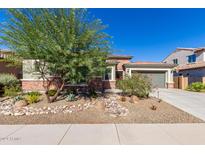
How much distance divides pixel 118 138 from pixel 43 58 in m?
5.56

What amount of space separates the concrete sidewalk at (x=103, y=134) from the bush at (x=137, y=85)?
440 centimetres

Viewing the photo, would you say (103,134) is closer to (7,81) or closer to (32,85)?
(7,81)

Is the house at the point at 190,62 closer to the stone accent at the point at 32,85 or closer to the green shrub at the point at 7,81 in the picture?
the stone accent at the point at 32,85

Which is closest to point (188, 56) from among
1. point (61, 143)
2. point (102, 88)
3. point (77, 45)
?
point (102, 88)

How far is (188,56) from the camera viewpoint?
987 inches

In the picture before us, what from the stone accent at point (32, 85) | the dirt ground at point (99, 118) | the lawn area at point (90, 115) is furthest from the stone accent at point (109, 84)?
the dirt ground at point (99, 118)

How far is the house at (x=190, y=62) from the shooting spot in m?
19.7

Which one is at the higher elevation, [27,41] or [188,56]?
[188,56]

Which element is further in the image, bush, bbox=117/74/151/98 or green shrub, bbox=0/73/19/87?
green shrub, bbox=0/73/19/87

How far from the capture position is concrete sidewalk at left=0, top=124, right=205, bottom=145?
4320mm

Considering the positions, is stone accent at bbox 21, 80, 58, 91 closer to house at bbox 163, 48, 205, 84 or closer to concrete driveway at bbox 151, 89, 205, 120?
concrete driveway at bbox 151, 89, 205, 120

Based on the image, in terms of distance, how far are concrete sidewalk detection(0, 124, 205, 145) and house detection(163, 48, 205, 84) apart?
16.0 metres

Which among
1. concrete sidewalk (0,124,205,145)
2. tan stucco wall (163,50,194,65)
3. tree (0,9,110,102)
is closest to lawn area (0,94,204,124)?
concrete sidewalk (0,124,205,145)
